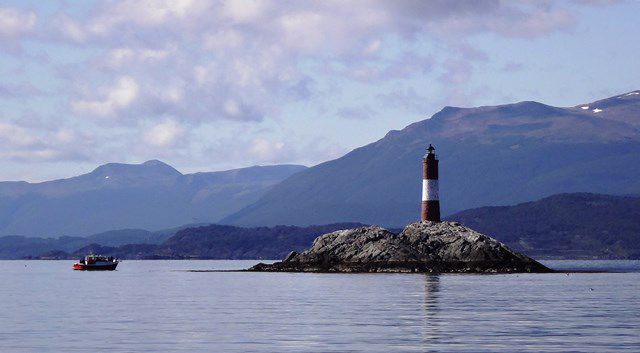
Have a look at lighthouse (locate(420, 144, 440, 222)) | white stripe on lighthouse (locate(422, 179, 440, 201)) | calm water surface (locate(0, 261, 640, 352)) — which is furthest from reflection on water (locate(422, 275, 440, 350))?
lighthouse (locate(420, 144, 440, 222))

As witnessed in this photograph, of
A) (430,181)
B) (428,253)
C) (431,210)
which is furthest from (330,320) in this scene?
(431,210)

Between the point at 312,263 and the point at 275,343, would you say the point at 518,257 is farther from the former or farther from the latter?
the point at 275,343

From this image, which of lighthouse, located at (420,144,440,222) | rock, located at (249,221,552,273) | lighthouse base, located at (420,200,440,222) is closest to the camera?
lighthouse, located at (420,144,440,222)

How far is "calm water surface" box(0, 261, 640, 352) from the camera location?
59094 millimetres

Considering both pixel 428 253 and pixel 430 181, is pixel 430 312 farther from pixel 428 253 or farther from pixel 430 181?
pixel 428 253

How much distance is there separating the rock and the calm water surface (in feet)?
145

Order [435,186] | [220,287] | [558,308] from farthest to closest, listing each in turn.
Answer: [435,186] → [220,287] → [558,308]

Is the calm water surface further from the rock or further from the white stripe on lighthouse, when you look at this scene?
the rock

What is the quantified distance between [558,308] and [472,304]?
286 inches

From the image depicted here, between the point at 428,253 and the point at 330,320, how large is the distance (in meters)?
95.7

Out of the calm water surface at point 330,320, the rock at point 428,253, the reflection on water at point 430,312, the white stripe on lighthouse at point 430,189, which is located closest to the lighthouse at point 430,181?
the white stripe on lighthouse at point 430,189

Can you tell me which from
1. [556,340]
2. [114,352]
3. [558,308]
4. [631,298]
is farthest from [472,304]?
[114,352]

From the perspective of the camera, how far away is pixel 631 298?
103 meters

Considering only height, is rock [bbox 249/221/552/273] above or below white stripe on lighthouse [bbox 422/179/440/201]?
below
